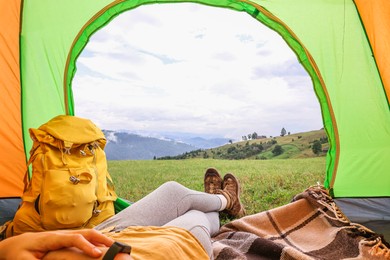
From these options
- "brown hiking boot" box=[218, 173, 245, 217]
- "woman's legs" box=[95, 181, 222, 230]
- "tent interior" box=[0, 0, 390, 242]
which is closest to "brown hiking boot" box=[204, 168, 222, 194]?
"brown hiking boot" box=[218, 173, 245, 217]

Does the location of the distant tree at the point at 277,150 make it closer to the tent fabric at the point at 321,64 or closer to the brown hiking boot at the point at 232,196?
the tent fabric at the point at 321,64

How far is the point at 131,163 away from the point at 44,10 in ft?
13.4

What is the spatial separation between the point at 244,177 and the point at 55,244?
3884mm

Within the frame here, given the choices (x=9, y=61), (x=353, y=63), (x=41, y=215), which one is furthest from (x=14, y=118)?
(x=353, y=63)

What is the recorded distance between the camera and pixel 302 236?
7.61 ft

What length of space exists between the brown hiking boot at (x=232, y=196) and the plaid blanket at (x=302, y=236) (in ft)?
0.92

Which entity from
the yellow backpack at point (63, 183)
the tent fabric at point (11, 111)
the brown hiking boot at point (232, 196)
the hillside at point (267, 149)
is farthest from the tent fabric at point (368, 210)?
the hillside at point (267, 149)

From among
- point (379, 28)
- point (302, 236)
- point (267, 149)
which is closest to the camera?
point (302, 236)

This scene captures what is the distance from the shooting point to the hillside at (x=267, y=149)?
7.23 metres

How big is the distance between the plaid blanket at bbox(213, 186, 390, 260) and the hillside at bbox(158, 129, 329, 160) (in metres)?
4.51

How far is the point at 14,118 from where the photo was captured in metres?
2.79

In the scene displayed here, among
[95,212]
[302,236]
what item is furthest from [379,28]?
[95,212]

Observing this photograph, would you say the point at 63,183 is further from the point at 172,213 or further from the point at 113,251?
the point at 113,251

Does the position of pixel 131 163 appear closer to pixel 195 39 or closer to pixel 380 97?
pixel 195 39
